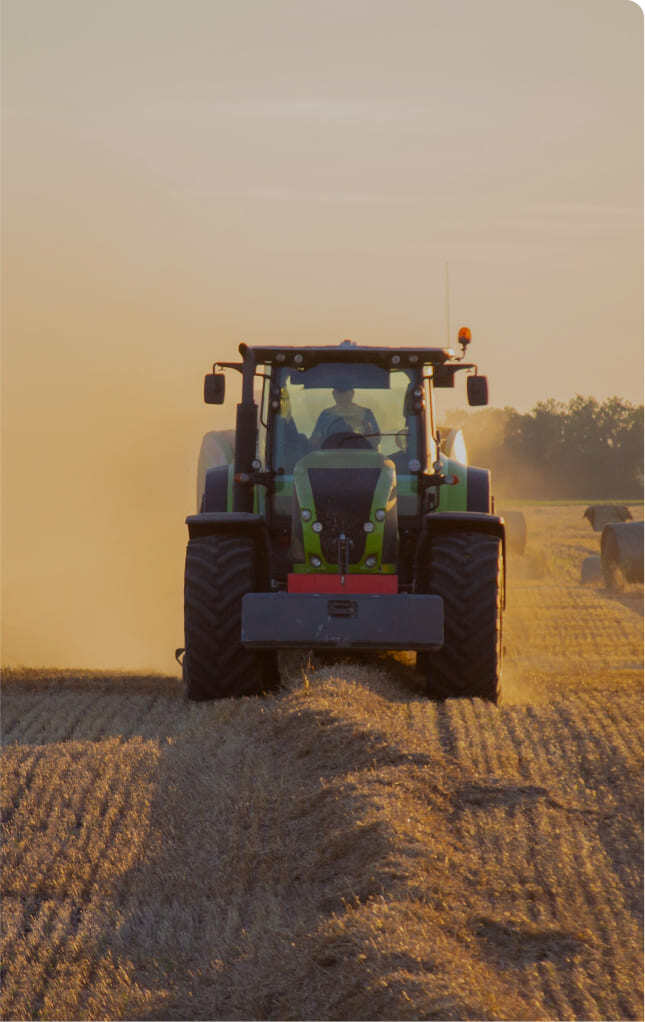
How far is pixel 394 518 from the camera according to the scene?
912 centimetres

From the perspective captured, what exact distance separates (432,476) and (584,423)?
195 feet

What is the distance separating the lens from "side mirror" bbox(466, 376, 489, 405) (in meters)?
9.71

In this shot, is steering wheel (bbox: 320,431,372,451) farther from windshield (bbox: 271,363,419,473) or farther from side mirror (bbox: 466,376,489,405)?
side mirror (bbox: 466,376,489,405)

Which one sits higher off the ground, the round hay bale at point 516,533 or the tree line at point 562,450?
the round hay bale at point 516,533

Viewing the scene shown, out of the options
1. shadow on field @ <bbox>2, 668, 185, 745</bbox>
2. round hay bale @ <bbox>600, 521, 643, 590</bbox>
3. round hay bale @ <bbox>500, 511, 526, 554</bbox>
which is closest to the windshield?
shadow on field @ <bbox>2, 668, 185, 745</bbox>

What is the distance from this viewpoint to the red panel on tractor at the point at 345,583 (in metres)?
8.89

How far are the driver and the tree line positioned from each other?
5231cm

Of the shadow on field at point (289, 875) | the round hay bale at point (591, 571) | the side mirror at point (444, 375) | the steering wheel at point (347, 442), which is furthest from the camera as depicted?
the round hay bale at point (591, 571)

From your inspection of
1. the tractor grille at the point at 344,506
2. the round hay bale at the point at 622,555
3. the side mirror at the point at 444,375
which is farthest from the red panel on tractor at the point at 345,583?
the round hay bale at the point at 622,555

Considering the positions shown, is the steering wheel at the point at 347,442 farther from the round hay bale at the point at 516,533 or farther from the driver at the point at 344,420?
the round hay bale at the point at 516,533

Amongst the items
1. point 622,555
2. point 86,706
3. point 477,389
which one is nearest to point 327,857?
point 86,706

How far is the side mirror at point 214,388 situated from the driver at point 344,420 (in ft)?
2.34

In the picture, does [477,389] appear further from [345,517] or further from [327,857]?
[327,857]

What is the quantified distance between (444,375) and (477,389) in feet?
1.30
